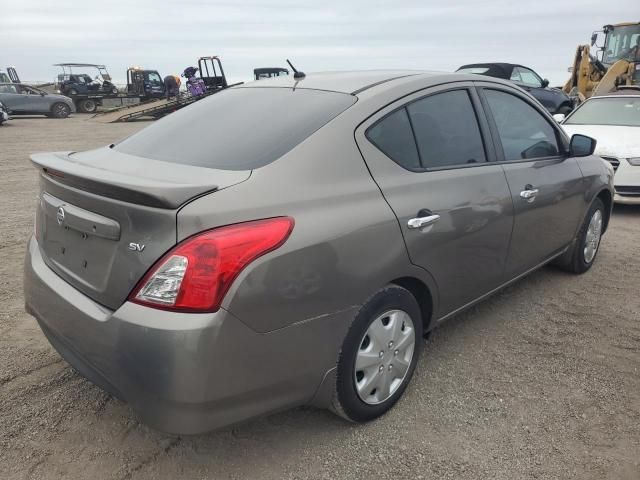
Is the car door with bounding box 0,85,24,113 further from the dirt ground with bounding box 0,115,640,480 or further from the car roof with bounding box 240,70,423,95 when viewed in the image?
the car roof with bounding box 240,70,423,95

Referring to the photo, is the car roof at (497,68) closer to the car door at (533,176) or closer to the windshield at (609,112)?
the windshield at (609,112)

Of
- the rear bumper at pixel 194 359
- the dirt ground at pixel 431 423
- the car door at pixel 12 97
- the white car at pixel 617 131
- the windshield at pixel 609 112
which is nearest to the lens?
the rear bumper at pixel 194 359

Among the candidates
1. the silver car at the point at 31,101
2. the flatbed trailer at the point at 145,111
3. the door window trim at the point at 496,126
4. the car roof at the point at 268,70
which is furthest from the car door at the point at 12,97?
the door window trim at the point at 496,126

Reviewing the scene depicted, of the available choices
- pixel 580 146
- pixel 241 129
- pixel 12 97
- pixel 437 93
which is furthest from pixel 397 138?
pixel 12 97

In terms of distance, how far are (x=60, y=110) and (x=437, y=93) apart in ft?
81.6

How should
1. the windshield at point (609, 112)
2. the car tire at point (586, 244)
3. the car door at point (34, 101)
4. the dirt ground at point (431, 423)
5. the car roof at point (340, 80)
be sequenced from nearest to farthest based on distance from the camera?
1. the dirt ground at point (431, 423)
2. the car roof at point (340, 80)
3. the car tire at point (586, 244)
4. the windshield at point (609, 112)
5. the car door at point (34, 101)

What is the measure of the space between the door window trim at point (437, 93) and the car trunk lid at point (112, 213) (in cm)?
74

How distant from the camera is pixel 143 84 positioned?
28859 millimetres

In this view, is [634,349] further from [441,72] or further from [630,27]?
[630,27]

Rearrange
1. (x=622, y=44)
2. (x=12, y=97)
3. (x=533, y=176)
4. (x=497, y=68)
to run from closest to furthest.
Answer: (x=533, y=176) → (x=497, y=68) → (x=622, y=44) → (x=12, y=97)

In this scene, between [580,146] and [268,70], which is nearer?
[580,146]

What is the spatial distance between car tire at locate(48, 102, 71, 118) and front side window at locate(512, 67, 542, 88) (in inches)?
767

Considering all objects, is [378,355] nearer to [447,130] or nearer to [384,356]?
[384,356]

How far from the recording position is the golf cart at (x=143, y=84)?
28.8m
